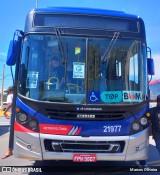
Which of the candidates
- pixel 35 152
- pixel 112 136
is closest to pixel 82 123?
pixel 112 136

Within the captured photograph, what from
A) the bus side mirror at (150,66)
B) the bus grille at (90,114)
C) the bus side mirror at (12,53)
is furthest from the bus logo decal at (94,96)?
the bus side mirror at (12,53)

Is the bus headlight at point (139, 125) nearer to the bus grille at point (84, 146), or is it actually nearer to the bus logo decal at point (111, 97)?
the bus grille at point (84, 146)

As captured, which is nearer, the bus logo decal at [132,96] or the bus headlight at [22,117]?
the bus headlight at [22,117]

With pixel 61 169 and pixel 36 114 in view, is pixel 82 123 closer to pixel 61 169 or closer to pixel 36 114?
pixel 36 114

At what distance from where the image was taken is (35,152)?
645cm

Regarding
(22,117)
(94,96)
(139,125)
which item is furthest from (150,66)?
(22,117)

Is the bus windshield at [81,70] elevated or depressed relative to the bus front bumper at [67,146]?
elevated

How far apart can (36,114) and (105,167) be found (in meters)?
2.75

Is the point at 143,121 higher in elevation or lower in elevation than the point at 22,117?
lower

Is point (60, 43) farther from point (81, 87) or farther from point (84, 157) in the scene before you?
point (84, 157)

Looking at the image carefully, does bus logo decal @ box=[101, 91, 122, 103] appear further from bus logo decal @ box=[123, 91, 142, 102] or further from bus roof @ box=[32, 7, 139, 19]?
bus roof @ box=[32, 7, 139, 19]

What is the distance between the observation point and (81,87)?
6.74 meters

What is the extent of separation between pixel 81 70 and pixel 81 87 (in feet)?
1.12

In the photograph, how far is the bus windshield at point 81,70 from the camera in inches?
263
